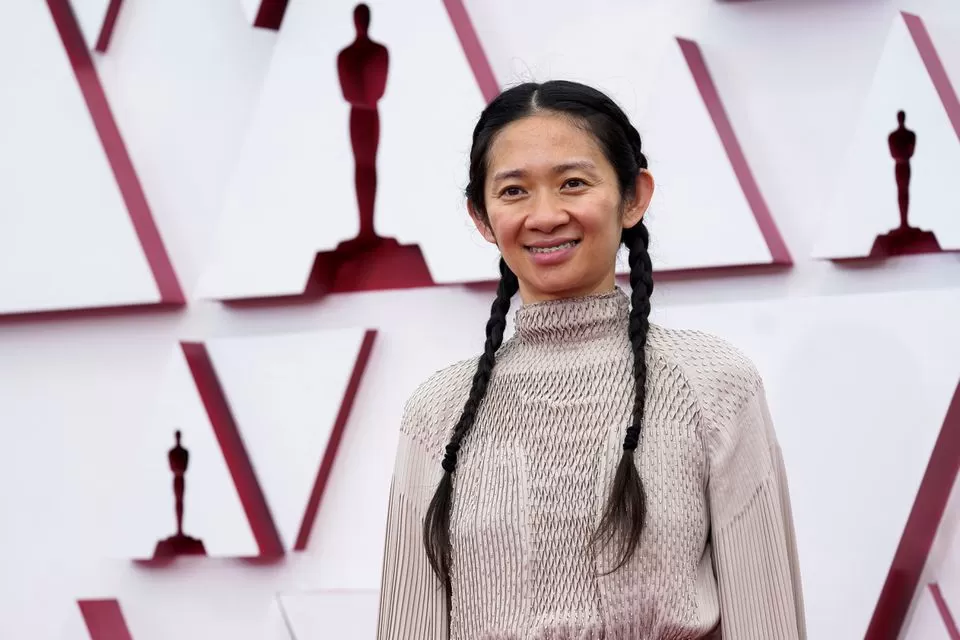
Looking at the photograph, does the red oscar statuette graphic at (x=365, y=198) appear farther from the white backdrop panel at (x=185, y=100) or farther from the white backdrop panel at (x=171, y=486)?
the white backdrop panel at (x=171, y=486)

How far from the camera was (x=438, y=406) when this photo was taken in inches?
50.6

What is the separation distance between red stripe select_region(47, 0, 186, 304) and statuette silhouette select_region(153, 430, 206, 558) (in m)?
0.24

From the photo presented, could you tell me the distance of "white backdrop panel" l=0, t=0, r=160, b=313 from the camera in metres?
2.35

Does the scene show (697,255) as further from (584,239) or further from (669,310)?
(584,239)

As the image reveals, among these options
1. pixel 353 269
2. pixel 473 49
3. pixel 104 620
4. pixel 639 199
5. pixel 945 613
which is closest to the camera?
pixel 639 199

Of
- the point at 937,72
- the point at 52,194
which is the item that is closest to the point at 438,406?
the point at 937,72

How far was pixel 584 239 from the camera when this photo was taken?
1.20 meters

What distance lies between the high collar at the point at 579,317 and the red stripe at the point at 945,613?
0.78m

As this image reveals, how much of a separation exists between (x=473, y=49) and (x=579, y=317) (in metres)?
0.97

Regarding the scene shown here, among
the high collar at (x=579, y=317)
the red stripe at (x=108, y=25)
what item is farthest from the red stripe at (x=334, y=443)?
the high collar at (x=579, y=317)

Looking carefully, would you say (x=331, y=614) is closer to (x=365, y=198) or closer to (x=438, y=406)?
(x=365, y=198)

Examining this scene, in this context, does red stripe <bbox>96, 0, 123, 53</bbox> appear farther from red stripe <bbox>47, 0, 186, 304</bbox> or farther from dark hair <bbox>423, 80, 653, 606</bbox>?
dark hair <bbox>423, 80, 653, 606</bbox>

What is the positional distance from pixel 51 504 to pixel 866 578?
4.37ft

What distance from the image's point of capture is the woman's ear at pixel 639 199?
125 centimetres
